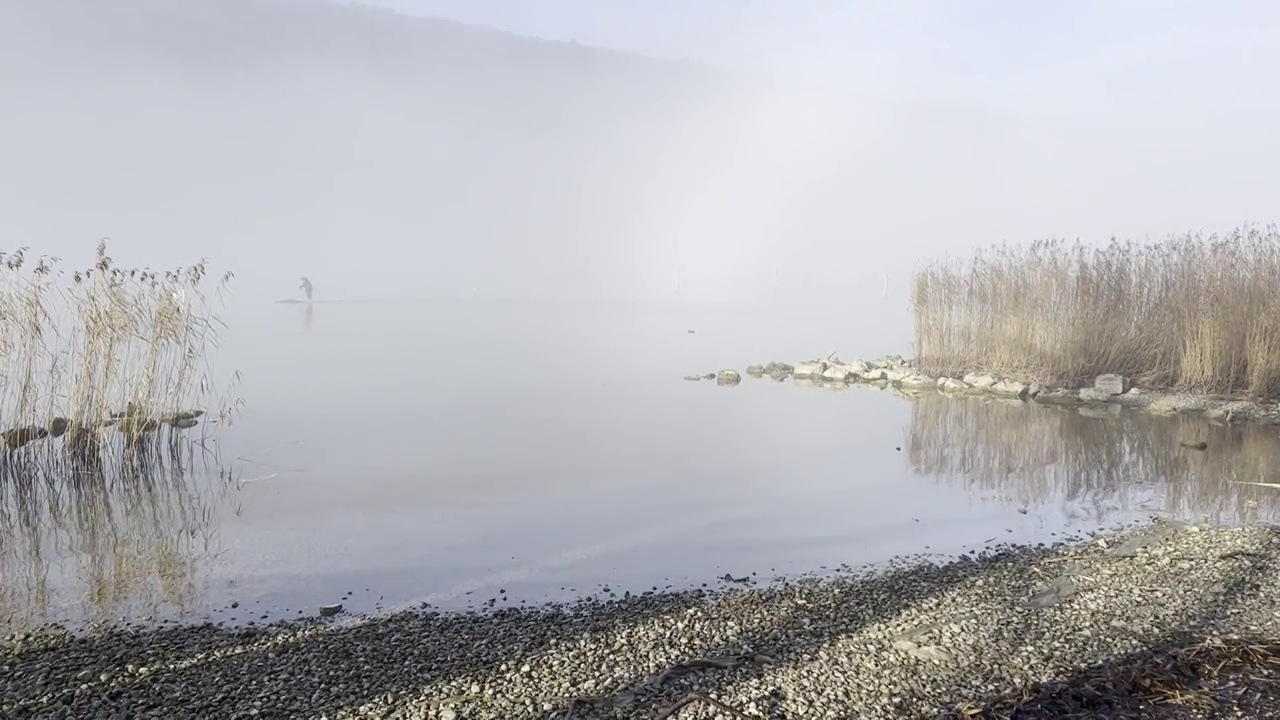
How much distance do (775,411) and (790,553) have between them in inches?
309

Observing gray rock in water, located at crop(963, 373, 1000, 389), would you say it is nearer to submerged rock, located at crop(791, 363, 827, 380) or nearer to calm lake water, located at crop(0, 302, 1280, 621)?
calm lake water, located at crop(0, 302, 1280, 621)

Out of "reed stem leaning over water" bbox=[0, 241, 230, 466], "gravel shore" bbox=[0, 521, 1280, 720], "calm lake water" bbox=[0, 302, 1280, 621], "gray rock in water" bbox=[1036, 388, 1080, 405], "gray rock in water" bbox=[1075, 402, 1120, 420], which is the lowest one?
"calm lake water" bbox=[0, 302, 1280, 621]

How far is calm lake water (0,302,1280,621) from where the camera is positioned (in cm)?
600

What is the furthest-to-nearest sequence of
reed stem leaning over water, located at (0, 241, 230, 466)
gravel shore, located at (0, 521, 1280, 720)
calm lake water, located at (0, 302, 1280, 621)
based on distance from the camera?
1. reed stem leaning over water, located at (0, 241, 230, 466)
2. calm lake water, located at (0, 302, 1280, 621)
3. gravel shore, located at (0, 521, 1280, 720)

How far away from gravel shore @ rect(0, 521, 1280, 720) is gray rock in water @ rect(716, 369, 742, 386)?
12.1m

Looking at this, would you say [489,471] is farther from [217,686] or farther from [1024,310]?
[1024,310]

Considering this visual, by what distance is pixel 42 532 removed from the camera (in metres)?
7.09

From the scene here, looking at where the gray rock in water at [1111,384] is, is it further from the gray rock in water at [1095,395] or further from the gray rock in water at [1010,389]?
the gray rock in water at [1010,389]

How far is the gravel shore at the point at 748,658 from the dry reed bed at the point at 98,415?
9.15ft

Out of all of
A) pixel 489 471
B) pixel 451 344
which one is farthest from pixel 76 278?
pixel 451 344

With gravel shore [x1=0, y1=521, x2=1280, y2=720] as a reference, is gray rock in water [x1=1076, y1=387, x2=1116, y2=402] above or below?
above

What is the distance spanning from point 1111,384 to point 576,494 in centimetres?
1000

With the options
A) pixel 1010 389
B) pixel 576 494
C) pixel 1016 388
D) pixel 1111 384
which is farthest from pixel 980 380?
pixel 576 494

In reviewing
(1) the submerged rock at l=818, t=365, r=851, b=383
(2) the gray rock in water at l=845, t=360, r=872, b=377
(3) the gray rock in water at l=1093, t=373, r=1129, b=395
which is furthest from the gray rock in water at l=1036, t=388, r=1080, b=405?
(1) the submerged rock at l=818, t=365, r=851, b=383
